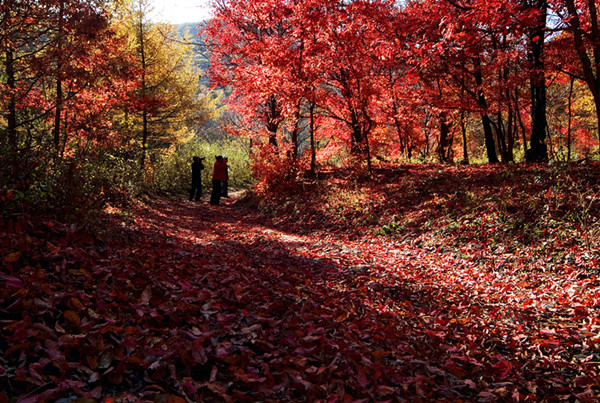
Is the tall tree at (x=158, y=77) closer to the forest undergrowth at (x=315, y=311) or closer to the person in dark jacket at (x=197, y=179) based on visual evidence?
the person in dark jacket at (x=197, y=179)

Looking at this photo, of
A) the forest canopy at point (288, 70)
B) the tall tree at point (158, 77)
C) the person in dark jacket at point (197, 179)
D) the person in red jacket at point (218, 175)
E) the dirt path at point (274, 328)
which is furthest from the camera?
the tall tree at point (158, 77)

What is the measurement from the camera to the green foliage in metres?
16.6

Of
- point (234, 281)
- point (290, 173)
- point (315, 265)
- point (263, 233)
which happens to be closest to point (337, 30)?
point (290, 173)

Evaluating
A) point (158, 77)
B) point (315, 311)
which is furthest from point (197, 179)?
point (315, 311)

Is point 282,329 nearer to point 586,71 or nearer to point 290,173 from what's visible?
point 586,71

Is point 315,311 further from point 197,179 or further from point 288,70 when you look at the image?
point 197,179

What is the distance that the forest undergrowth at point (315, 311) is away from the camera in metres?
2.26

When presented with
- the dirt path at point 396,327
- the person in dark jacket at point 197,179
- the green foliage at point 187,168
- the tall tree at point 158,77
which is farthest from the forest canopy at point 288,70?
the dirt path at point 396,327

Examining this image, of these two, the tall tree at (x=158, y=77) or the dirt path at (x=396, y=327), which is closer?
the dirt path at (x=396, y=327)

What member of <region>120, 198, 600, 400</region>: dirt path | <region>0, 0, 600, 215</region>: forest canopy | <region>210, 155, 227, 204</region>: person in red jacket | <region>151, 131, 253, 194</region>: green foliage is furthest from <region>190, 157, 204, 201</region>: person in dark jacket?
<region>120, 198, 600, 400</region>: dirt path

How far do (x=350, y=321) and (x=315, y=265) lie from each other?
2.33 meters

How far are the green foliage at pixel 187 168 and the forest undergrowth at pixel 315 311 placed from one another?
31.4 ft

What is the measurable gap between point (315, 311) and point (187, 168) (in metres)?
17.1

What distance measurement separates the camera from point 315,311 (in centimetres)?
380
